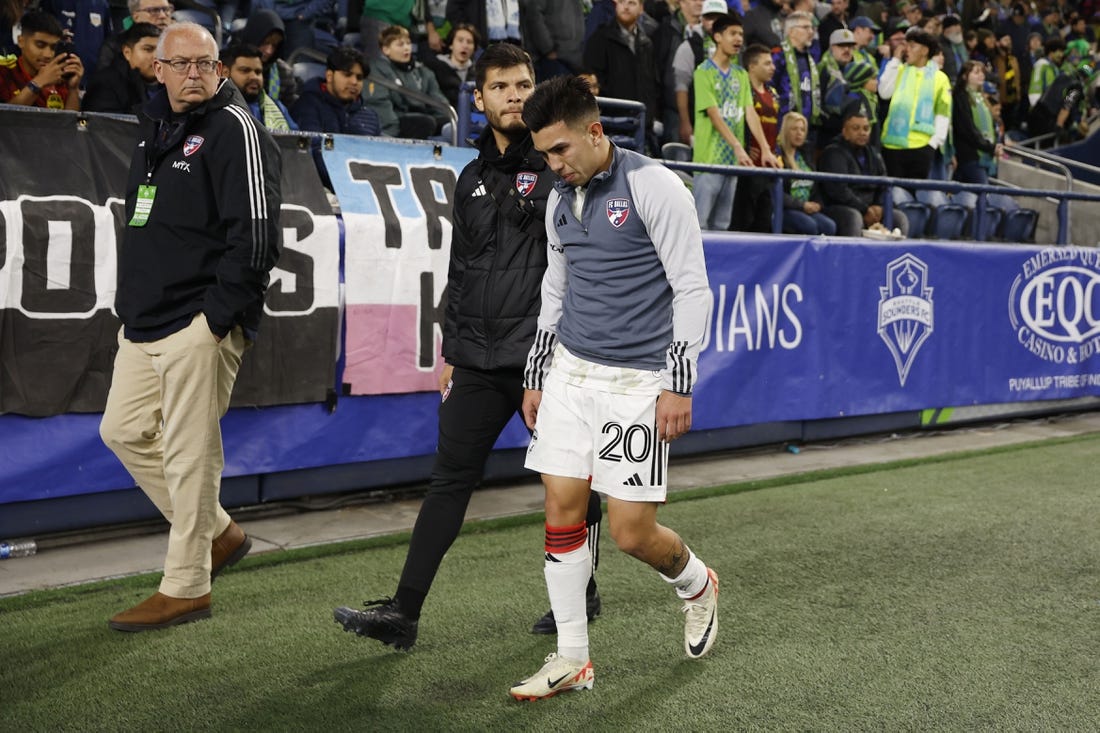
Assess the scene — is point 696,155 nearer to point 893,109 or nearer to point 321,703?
point 893,109

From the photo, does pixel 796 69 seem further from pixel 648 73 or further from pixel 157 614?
pixel 157 614

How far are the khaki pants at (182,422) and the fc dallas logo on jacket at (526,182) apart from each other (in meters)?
1.28

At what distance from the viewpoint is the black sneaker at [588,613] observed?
4.62 metres

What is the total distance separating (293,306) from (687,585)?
2.96 metres

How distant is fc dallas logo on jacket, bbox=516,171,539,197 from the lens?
4.34 m

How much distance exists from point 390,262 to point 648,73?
4891 millimetres

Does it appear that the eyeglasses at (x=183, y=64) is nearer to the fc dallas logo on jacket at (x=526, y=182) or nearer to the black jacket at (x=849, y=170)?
the fc dallas logo on jacket at (x=526, y=182)

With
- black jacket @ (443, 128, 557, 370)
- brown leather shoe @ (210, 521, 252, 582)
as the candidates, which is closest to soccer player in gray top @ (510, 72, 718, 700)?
black jacket @ (443, 128, 557, 370)

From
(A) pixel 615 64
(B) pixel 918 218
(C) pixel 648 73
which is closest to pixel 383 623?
(A) pixel 615 64

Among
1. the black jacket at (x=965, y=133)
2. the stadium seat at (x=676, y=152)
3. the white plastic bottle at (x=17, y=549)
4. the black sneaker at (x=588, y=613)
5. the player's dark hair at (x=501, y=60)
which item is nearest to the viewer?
the player's dark hair at (x=501, y=60)

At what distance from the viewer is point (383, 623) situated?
13.7 feet

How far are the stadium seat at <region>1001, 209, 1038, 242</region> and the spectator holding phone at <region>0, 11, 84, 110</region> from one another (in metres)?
9.68

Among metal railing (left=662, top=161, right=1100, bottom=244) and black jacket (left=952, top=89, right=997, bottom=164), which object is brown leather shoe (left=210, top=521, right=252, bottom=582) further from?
black jacket (left=952, top=89, right=997, bottom=164)

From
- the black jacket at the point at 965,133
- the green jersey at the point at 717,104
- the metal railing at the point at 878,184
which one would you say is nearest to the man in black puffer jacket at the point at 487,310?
the metal railing at the point at 878,184
